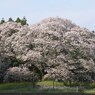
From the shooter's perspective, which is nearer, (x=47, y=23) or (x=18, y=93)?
(x=18, y=93)

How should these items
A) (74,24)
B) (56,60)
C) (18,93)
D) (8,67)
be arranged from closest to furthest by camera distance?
(18,93)
(56,60)
(8,67)
(74,24)

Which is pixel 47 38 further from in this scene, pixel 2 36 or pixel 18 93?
pixel 18 93

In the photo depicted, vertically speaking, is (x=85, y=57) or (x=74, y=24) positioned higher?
(x=74, y=24)

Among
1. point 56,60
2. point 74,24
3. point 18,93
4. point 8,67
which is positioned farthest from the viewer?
point 74,24

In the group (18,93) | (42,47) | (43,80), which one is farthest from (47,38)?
(18,93)

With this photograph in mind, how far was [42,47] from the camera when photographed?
40188mm

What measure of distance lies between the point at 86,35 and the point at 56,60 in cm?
651

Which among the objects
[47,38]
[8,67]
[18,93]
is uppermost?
[47,38]

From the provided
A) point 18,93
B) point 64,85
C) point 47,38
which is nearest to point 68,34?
point 47,38

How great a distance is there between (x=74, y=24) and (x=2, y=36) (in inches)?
339

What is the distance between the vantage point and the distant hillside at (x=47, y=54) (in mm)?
39719

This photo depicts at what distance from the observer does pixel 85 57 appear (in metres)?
42.0

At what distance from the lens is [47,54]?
40000 mm

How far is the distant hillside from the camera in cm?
3972
